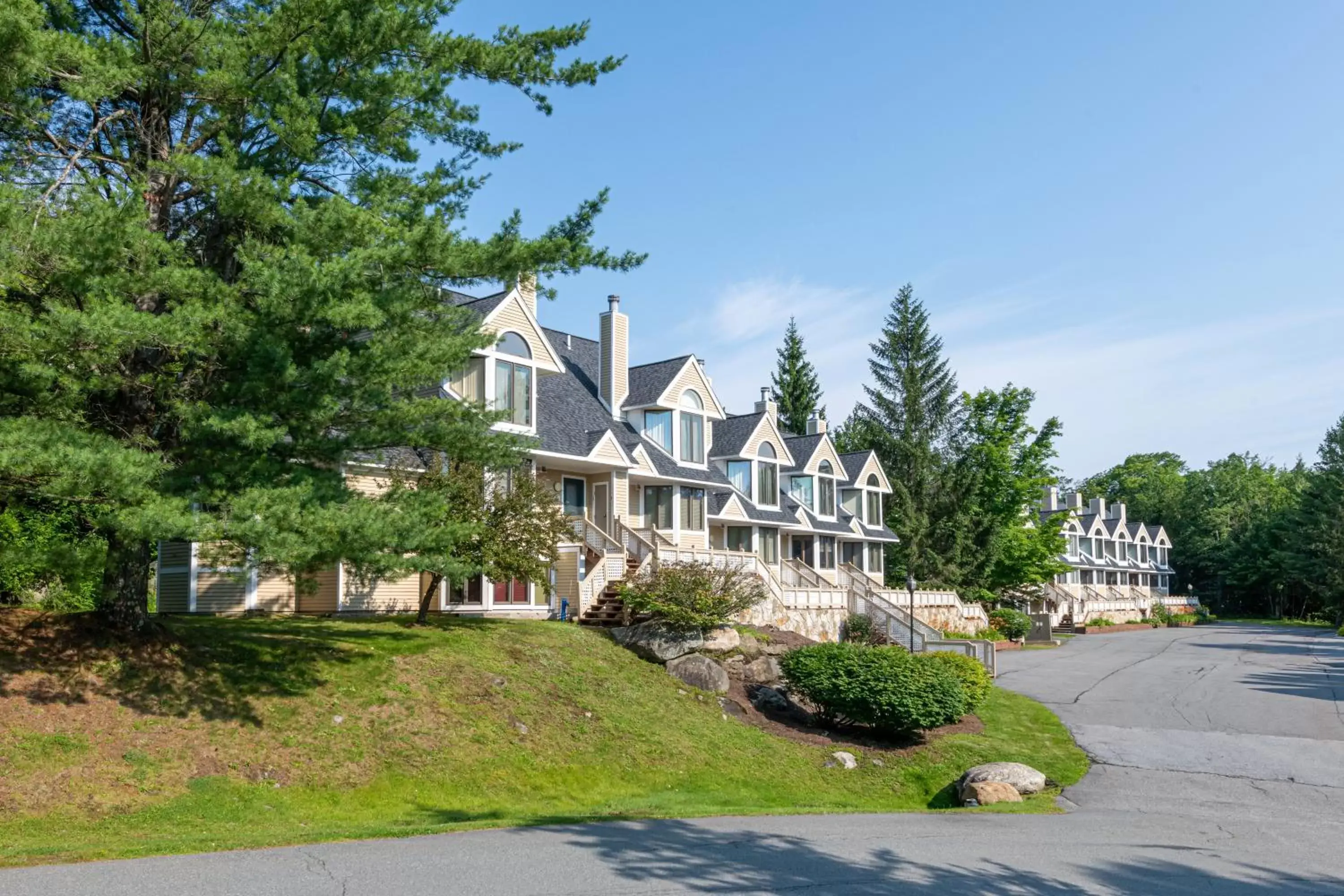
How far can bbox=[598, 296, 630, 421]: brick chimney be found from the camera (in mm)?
33375

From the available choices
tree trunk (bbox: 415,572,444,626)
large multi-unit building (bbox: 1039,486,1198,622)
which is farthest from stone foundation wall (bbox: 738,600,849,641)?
large multi-unit building (bbox: 1039,486,1198,622)

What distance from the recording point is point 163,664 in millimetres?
15094

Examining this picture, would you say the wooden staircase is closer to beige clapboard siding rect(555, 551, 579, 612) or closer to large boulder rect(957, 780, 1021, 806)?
beige clapboard siding rect(555, 551, 579, 612)

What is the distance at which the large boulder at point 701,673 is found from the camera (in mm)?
21766

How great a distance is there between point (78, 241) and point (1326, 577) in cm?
8428

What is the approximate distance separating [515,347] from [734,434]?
1636cm

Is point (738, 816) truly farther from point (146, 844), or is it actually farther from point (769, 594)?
point (769, 594)

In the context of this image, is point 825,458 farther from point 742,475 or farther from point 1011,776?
point 1011,776

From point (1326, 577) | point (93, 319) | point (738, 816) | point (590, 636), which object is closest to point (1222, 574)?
point (1326, 577)

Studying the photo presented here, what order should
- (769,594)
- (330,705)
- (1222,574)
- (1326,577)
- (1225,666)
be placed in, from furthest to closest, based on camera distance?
(1222,574)
(1326,577)
(1225,666)
(769,594)
(330,705)

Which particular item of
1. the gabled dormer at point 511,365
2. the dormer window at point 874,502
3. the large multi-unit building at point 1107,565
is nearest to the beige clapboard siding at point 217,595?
the gabled dormer at point 511,365

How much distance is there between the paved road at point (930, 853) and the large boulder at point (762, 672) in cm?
670

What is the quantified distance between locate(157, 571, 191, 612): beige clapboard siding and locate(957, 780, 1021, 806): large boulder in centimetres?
1586

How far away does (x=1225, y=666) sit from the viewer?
114 ft
